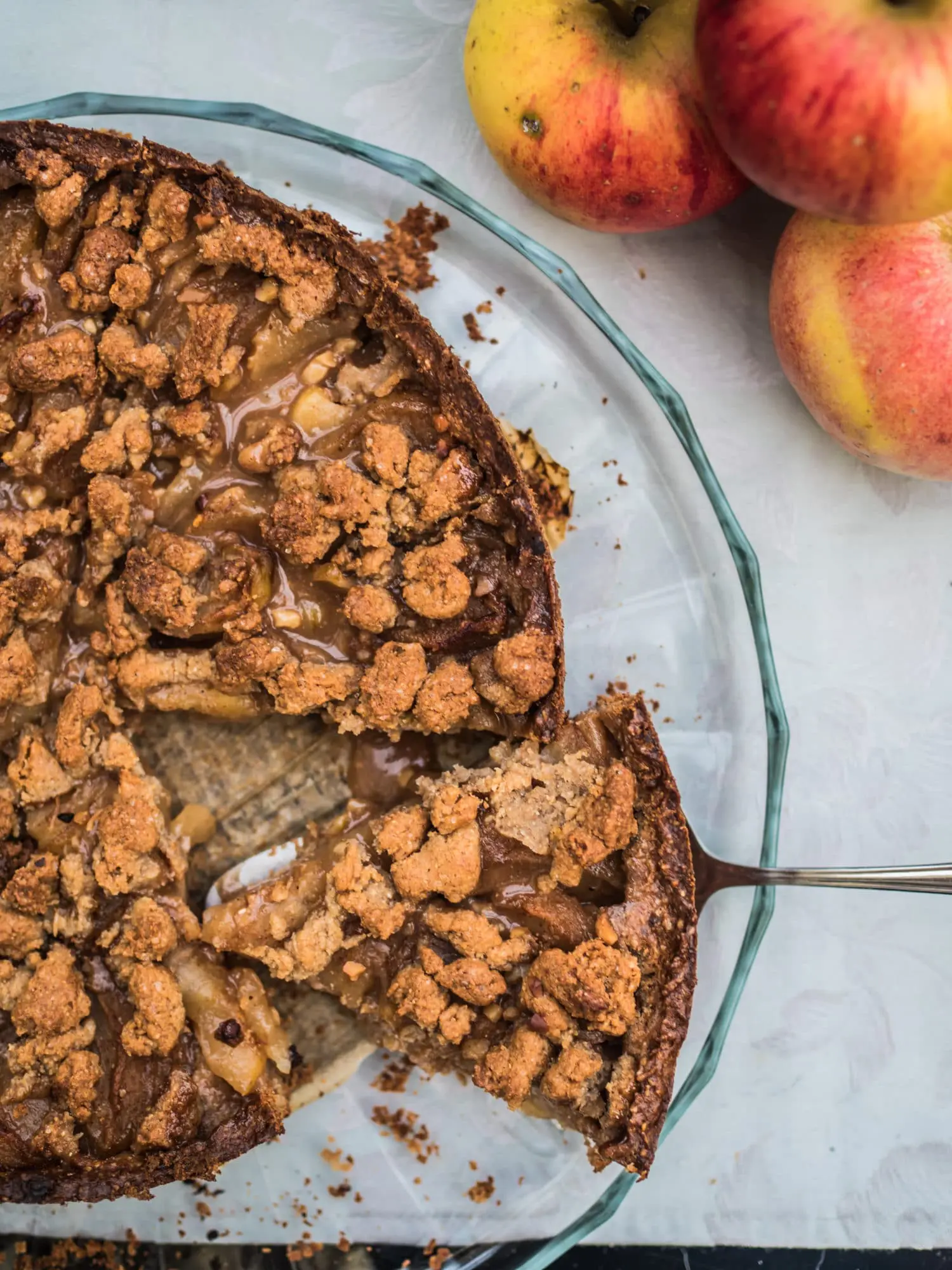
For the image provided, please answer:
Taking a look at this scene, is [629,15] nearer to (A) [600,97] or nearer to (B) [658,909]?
(A) [600,97]

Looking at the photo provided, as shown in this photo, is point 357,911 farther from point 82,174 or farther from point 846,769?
point 82,174

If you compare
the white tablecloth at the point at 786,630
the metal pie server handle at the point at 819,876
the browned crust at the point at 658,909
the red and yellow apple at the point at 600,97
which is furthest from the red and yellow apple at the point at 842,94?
the metal pie server handle at the point at 819,876

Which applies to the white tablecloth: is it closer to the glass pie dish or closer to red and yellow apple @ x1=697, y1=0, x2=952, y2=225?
the glass pie dish

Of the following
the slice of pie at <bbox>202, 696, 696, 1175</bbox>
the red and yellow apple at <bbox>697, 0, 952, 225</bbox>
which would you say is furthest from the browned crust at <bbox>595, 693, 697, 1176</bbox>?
the red and yellow apple at <bbox>697, 0, 952, 225</bbox>

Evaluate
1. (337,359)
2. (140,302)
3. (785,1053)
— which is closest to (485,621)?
(337,359)

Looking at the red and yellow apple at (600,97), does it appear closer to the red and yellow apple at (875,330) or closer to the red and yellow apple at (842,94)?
the red and yellow apple at (842,94)

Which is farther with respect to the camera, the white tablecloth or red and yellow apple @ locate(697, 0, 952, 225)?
the white tablecloth
